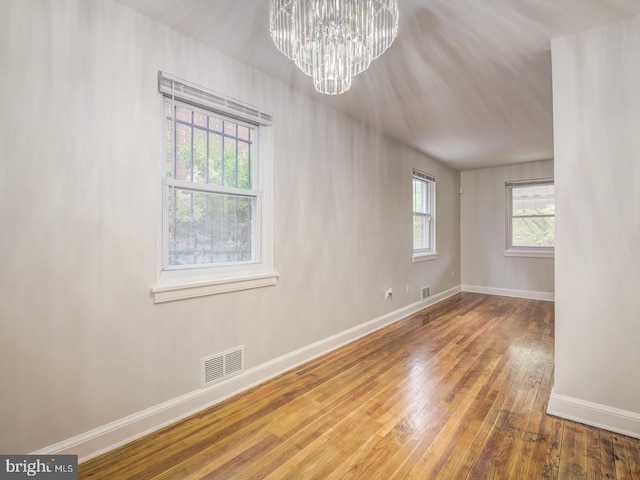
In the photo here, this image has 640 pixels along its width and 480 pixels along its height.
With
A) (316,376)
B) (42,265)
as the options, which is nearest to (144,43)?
(42,265)

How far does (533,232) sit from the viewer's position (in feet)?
18.9

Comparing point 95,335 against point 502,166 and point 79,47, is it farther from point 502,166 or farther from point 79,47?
point 502,166

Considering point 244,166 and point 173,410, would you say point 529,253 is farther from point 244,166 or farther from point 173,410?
point 173,410

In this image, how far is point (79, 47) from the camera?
1.63m

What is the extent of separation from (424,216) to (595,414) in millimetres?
3619

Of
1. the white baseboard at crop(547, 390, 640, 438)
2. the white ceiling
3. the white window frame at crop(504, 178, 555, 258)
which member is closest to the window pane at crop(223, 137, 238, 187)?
the white ceiling

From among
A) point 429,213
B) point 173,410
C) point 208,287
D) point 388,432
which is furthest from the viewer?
point 429,213

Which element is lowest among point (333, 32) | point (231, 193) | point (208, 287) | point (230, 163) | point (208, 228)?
point (208, 287)

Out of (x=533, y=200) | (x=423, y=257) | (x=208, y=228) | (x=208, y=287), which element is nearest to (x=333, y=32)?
(x=208, y=228)

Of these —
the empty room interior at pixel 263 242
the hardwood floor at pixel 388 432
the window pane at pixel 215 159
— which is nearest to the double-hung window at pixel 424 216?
the empty room interior at pixel 263 242

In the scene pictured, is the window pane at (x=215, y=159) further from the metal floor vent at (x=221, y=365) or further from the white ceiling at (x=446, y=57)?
→ the metal floor vent at (x=221, y=365)

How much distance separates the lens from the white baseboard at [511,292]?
18.1 feet

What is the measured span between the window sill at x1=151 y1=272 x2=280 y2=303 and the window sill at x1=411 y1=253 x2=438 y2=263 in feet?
9.04

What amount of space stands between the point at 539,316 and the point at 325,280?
11.2 ft
